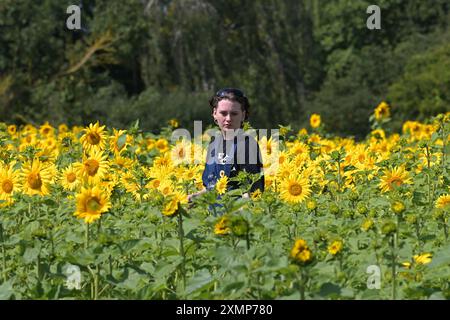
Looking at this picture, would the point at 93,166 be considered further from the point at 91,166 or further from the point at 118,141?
the point at 118,141

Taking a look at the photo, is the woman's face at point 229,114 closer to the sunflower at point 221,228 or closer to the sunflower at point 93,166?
the sunflower at point 93,166

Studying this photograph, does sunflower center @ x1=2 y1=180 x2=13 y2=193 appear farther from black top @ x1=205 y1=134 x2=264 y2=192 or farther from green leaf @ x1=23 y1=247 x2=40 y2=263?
black top @ x1=205 y1=134 x2=264 y2=192

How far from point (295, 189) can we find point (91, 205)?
5.03ft

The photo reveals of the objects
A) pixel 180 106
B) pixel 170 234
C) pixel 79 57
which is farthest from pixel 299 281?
pixel 79 57

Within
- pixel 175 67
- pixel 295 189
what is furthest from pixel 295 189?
pixel 175 67

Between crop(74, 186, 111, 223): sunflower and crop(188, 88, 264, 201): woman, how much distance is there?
4.99 feet

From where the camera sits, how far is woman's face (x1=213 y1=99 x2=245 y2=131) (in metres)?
4.85

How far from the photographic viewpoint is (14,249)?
3.60m

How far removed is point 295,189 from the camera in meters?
4.58

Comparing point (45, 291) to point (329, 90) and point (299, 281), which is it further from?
point (329, 90)

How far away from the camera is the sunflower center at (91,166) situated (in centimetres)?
433

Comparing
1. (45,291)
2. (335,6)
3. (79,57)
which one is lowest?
(45,291)

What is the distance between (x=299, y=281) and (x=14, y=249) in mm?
1233

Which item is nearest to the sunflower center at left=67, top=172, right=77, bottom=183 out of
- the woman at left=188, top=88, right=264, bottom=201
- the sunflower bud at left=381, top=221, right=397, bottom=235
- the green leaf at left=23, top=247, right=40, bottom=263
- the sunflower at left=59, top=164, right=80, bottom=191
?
the sunflower at left=59, top=164, right=80, bottom=191
